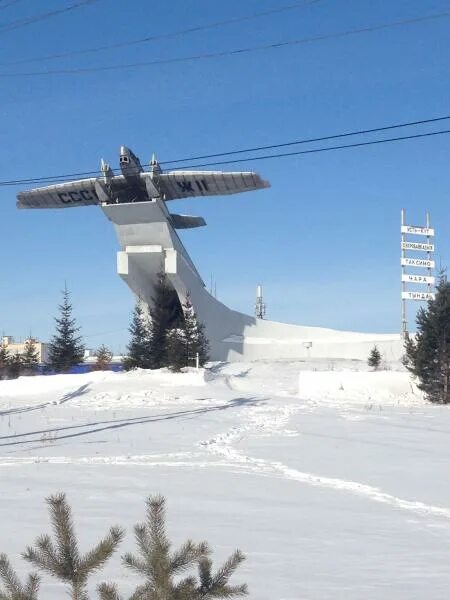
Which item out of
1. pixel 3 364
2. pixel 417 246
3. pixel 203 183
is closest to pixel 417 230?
pixel 417 246

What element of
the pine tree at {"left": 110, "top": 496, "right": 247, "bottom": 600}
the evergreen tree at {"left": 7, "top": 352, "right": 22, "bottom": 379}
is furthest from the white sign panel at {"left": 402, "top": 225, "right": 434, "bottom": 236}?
the pine tree at {"left": 110, "top": 496, "right": 247, "bottom": 600}

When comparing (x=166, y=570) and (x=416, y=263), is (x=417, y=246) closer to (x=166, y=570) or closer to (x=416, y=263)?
(x=416, y=263)

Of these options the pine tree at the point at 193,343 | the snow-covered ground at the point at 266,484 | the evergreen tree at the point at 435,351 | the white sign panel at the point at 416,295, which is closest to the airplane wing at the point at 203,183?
the pine tree at the point at 193,343

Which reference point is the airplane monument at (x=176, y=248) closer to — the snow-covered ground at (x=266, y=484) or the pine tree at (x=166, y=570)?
the snow-covered ground at (x=266, y=484)

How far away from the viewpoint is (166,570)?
8.54 ft

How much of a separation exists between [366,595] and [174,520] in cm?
244

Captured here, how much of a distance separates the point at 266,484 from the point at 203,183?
2875 cm

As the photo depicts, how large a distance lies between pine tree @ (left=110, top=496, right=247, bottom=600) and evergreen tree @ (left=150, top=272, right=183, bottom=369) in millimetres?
33921

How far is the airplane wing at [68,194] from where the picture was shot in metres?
35.7

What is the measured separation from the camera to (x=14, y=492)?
743 centimetres

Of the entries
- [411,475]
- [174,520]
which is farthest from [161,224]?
[174,520]

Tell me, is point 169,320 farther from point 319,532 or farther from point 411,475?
point 319,532

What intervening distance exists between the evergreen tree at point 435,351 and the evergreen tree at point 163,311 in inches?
647

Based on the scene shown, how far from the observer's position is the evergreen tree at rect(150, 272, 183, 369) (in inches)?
1469
